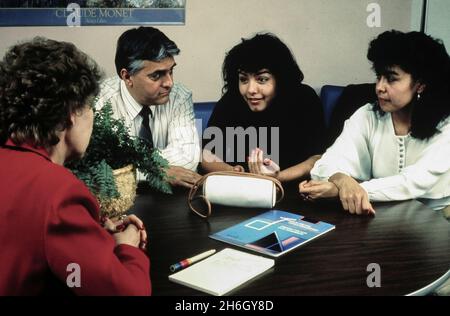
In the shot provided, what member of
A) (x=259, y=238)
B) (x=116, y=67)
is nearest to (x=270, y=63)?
(x=116, y=67)

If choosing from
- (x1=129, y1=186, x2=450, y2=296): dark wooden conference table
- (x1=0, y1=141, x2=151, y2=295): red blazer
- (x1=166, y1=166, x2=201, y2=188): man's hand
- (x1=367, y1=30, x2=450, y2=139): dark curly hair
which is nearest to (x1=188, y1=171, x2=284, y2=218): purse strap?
(x1=129, y1=186, x2=450, y2=296): dark wooden conference table

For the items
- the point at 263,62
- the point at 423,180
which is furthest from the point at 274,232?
the point at 263,62

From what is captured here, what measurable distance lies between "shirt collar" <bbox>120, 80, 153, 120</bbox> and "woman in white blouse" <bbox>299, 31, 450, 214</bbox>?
0.81 metres

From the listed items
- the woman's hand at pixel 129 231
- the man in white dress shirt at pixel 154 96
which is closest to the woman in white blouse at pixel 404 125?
the man in white dress shirt at pixel 154 96

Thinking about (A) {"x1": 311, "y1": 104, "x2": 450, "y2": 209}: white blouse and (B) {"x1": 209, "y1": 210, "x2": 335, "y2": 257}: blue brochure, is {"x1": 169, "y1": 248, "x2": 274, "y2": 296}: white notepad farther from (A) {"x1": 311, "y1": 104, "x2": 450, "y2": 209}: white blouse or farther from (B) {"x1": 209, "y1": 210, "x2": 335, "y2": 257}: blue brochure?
(A) {"x1": 311, "y1": 104, "x2": 450, "y2": 209}: white blouse

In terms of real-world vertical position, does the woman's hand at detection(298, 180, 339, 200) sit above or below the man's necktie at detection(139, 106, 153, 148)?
below

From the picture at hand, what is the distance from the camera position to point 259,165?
1493 millimetres

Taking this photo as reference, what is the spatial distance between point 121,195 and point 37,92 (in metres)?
0.34

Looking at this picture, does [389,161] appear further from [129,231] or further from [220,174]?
[129,231]

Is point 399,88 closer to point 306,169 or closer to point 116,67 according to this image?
point 306,169

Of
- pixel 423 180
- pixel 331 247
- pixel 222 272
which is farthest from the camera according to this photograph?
pixel 423 180

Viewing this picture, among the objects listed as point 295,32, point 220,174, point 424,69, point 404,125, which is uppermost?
point 295,32

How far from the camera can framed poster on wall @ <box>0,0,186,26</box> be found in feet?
5.21

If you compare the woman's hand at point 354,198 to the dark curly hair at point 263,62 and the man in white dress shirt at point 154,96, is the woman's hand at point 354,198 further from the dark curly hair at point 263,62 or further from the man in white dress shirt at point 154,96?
the dark curly hair at point 263,62
